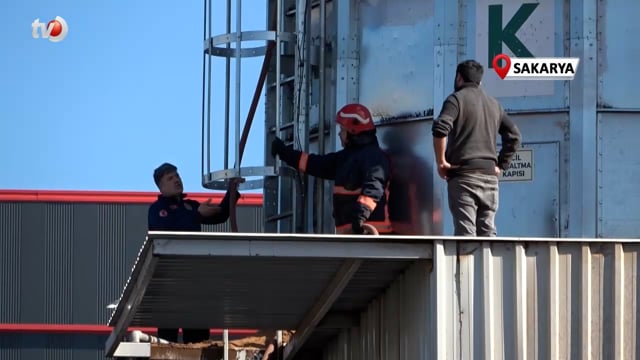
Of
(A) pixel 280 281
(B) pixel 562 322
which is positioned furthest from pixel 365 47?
(B) pixel 562 322

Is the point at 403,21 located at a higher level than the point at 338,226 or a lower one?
higher

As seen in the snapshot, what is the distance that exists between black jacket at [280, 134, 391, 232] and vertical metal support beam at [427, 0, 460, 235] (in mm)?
1198

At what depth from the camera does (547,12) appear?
1819 centimetres

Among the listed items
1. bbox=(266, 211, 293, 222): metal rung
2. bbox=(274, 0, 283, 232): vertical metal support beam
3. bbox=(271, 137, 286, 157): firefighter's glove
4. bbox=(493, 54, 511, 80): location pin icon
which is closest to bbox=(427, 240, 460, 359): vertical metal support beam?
bbox=(271, 137, 286, 157): firefighter's glove

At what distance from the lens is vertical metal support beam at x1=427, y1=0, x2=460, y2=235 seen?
18.2m

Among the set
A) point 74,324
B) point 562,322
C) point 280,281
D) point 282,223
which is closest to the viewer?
point 562,322

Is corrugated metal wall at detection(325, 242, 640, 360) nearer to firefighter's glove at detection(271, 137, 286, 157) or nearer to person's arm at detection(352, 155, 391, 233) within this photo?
person's arm at detection(352, 155, 391, 233)

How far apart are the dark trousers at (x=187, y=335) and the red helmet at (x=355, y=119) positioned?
4332 mm

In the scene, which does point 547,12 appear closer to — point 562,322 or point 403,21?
point 403,21

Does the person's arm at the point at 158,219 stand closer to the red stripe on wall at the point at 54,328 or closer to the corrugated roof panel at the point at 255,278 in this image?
the corrugated roof panel at the point at 255,278

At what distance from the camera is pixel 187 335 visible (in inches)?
814

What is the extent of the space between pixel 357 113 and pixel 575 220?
2.48 m

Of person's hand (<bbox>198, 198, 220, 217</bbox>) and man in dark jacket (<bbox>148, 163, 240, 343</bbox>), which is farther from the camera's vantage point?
person's hand (<bbox>198, 198, 220, 217</bbox>)

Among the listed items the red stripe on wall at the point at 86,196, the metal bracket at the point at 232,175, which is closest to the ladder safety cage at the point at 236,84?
the metal bracket at the point at 232,175
